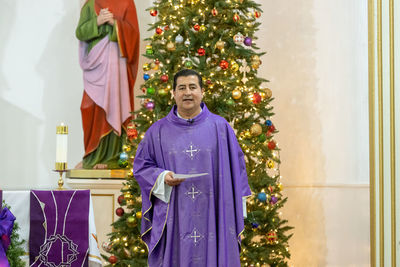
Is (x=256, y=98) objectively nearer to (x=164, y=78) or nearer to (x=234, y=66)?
(x=234, y=66)

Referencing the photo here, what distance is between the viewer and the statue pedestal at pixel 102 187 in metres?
6.27

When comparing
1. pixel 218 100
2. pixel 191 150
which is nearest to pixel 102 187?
pixel 218 100

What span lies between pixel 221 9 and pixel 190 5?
0.97 feet

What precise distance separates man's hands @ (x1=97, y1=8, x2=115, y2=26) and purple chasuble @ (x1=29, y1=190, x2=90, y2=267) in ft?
9.49

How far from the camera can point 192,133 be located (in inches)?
154

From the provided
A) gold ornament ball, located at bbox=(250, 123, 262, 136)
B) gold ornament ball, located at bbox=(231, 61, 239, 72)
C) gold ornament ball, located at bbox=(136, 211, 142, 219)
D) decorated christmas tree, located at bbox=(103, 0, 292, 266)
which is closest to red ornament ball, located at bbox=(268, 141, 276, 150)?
decorated christmas tree, located at bbox=(103, 0, 292, 266)

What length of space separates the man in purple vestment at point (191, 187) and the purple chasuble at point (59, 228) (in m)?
0.41

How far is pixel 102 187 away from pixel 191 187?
2.67 meters

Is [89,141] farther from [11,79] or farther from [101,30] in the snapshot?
[11,79]

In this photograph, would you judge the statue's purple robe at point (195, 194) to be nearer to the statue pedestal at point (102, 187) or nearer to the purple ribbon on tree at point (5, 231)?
the purple ribbon on tree at point (5, 231)

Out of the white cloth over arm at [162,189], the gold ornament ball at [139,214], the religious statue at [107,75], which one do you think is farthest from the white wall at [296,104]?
the white cloth over arm at [162,189]

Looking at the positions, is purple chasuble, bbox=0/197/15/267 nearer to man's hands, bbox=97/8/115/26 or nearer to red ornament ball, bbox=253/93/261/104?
red ornament ball, bbox=253/93/261/104

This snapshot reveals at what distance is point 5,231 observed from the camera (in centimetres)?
357

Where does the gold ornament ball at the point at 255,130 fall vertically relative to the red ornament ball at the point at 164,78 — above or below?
below
